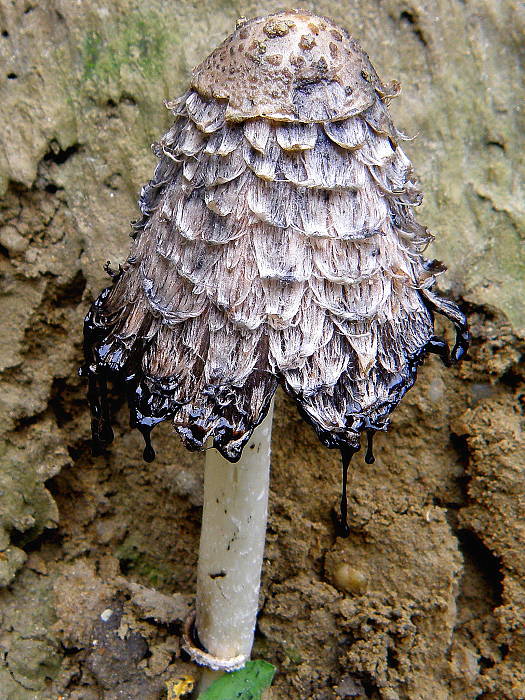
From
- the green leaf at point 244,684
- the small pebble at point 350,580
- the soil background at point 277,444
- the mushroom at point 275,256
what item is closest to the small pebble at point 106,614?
the soil background at point 277,444

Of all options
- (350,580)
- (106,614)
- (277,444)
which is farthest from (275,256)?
(106,614)

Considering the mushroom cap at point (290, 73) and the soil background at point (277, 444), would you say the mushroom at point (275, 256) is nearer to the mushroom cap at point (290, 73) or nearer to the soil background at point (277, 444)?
the mushroom cap at point (290, 73)

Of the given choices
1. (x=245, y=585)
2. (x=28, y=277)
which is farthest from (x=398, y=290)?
(x=28, y=277)

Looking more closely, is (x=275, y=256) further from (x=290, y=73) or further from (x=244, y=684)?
(x=244, y=684)

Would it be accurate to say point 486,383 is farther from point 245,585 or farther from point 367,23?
point 367,23

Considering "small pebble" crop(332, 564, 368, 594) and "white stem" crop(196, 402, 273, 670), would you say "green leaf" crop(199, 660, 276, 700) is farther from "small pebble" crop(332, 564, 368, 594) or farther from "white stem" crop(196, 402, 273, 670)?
"small pebble" crop(332, 564, 368, 594)

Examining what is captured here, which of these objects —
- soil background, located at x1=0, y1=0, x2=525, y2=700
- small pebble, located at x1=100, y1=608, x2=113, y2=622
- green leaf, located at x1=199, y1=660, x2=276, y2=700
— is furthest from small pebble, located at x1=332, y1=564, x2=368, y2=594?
small pebble, located at x1=100, y1=608, x2=113, y2=622
